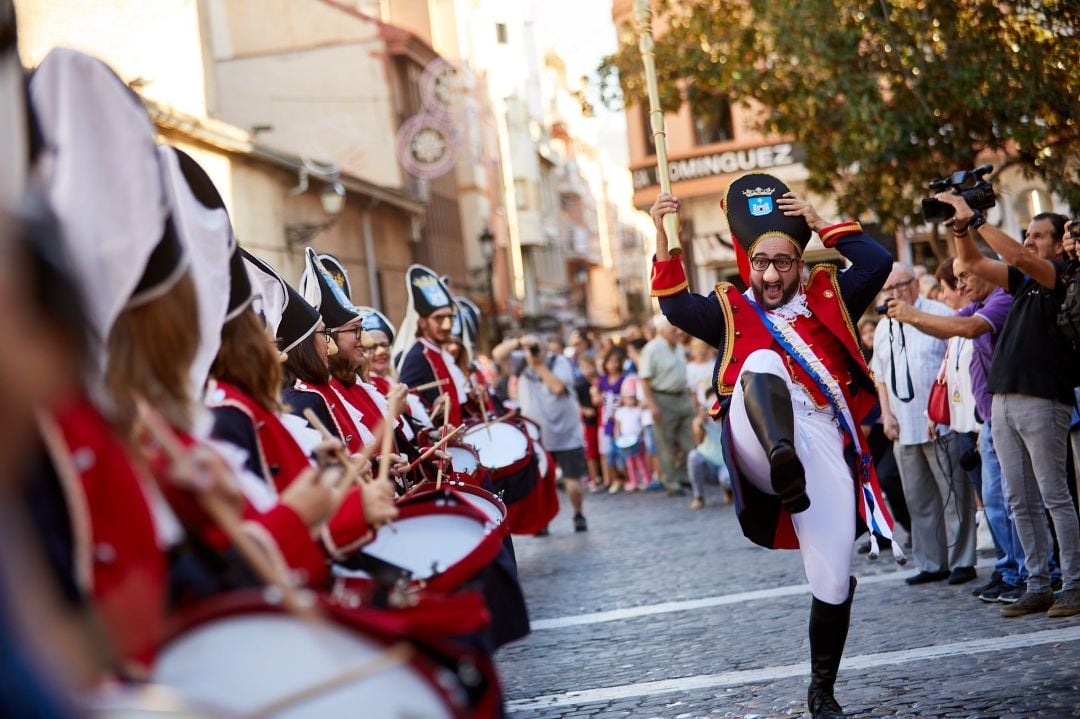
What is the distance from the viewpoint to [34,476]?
2396 mm

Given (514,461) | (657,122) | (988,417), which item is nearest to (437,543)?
(657,122)

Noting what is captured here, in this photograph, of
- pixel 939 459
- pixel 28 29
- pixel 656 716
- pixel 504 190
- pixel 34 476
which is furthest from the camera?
pixel 504 190

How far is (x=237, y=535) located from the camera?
2670 mm

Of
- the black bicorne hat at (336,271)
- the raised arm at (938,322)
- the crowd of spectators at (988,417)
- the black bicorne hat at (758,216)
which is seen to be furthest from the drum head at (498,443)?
the black bicorne hat at (758,216)

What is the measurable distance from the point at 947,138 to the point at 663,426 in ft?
15.6

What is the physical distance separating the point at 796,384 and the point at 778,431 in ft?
1.75

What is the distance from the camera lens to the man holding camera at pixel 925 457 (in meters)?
9.73

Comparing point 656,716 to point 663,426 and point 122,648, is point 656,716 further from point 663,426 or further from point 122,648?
point 663,426

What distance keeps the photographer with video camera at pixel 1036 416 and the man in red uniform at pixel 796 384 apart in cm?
154

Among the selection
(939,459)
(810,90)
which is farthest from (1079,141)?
(939,459)

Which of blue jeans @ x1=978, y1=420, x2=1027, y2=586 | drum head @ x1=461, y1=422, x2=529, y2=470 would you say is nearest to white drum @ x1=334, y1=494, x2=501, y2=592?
blue jeans @ x1=978, y1=420, x2=1027, y2=586

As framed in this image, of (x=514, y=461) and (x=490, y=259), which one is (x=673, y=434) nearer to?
(x=514, y=461)

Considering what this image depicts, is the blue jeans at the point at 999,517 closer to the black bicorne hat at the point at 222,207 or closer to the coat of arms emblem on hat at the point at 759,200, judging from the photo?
the coat of arms emblem on hat at the point at 759,200

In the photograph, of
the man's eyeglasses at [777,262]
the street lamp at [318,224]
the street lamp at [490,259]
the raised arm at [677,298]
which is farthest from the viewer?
the street lamp at [490,259]
